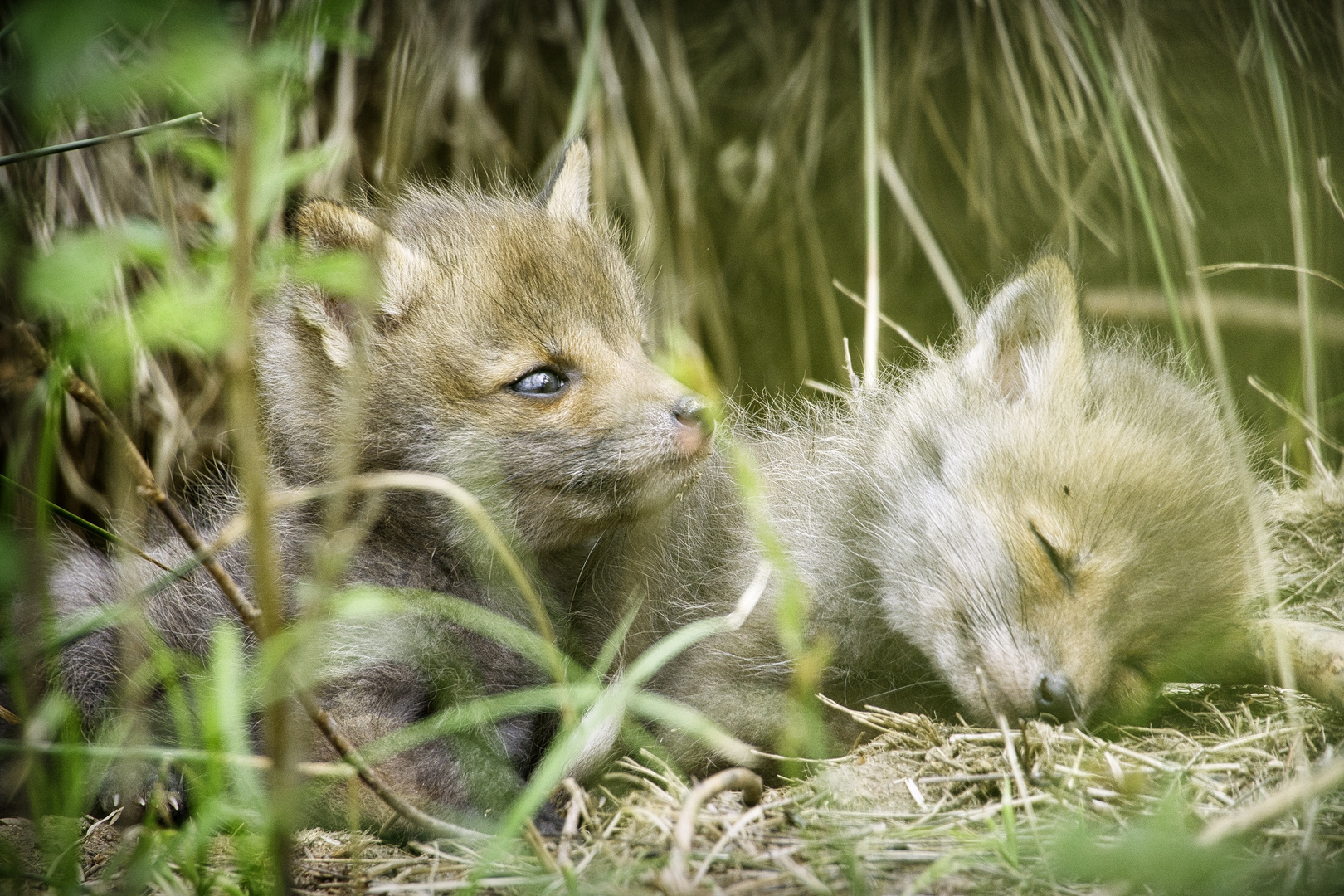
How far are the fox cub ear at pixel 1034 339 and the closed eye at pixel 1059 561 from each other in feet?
1.34

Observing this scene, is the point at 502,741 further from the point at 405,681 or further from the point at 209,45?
the point at 209,45

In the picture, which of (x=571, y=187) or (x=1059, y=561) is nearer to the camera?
(x=1059, y=561)

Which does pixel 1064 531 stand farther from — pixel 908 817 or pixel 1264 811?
pixel 1264 811

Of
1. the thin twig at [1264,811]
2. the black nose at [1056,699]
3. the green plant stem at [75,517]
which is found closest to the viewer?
the thin twig at [1264,811]

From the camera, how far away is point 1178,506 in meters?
2.17

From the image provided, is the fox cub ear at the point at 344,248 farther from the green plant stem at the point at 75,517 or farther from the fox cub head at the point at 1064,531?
Answer: the fox cub head at the point at 1064,531

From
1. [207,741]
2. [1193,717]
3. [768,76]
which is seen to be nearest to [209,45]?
Result: [207,741]

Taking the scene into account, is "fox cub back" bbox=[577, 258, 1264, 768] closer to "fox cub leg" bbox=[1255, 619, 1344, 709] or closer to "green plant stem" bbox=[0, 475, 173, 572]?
"fox cub leg" bbox=[1255, 619, 1344, 709]

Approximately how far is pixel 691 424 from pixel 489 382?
1.56ft

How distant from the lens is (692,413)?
2236mm

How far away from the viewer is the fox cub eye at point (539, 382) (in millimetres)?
2297

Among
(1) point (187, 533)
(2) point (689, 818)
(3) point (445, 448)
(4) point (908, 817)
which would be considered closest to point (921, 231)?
(3) point (445, 448)

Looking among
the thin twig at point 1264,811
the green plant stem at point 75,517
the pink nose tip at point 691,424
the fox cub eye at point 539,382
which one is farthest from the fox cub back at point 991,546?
the green plant stem at point 75,517

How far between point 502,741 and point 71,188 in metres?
2.35
